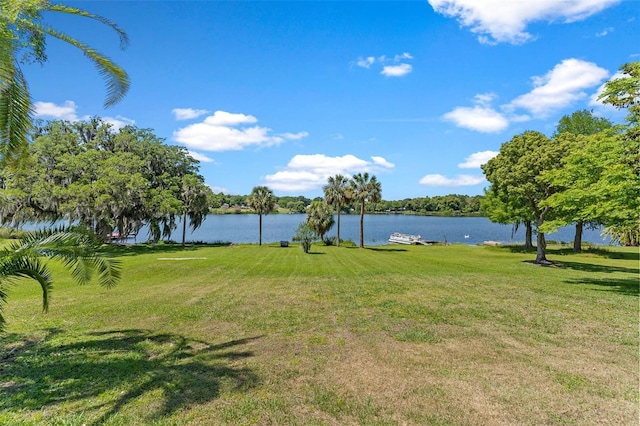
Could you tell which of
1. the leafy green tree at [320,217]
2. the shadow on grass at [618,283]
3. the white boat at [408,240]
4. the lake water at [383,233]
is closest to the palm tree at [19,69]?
the shadow on grass at [618,283]

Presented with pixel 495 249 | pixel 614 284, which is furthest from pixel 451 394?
pixel 495 249

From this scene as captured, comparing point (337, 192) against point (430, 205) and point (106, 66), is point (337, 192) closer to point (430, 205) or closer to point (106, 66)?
point (106, 66)

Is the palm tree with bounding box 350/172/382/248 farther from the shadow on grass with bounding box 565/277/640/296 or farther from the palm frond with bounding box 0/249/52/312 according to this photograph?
the palm frond with bounding box 0/249/52/312

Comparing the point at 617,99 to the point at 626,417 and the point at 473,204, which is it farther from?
the point at 473,204

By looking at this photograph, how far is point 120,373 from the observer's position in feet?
21.1

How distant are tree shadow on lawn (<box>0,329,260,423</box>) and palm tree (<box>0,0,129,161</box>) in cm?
392

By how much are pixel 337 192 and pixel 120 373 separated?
43.7m

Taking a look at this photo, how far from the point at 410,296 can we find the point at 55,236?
1138cm

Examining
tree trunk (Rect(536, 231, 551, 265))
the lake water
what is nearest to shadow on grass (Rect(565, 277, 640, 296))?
tree trunk (Rect(536, 231, 551, 265))

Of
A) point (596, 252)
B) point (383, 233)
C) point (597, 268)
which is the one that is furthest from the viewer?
point (383, 233)

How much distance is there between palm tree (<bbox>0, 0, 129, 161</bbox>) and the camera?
5254 millimetres

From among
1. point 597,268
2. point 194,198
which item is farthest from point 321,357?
point 194,198

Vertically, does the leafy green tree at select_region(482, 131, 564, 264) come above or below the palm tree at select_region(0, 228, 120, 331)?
above

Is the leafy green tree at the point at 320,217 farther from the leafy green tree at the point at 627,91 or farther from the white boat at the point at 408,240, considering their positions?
Answer: the leafy green tree at the point at 627,91
